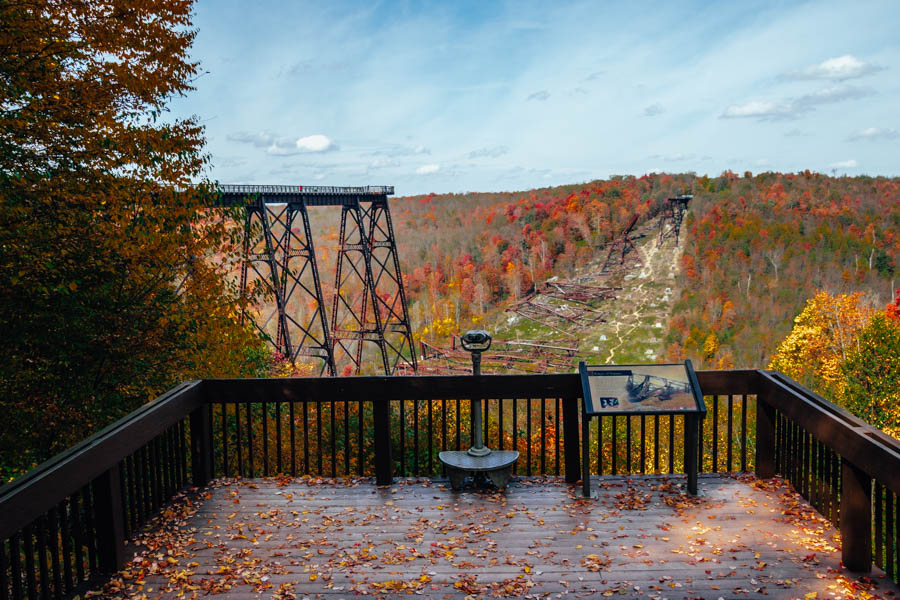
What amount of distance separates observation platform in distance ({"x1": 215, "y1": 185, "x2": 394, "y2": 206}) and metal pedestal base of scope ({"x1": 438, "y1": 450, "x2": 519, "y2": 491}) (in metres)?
11.5

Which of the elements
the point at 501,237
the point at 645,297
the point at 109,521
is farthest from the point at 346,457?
the point at 501,237

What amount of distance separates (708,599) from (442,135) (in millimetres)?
39721

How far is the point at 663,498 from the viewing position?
13.3 ft

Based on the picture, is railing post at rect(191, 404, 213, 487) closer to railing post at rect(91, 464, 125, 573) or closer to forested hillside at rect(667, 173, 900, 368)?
railing post at rect(91, 464, 125, 573)

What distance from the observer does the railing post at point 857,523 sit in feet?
9.78

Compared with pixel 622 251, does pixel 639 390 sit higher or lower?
lower

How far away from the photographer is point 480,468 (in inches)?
164

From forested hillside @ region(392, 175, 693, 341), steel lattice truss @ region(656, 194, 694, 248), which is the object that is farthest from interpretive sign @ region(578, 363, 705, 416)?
steel lattice truss @ region(656, 194, 694, 248)

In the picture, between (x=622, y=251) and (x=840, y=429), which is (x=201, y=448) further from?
(x=622, y=251)

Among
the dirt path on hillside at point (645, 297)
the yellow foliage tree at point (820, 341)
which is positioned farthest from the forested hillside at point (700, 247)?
the yellow foliage tree at point (820, 341)

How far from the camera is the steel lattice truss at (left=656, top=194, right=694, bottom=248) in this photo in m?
49.7

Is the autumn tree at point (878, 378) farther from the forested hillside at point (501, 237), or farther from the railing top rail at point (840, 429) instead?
the forested hillside at point (501, 237)

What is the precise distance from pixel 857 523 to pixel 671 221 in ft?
168

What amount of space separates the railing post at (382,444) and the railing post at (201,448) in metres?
1.21
